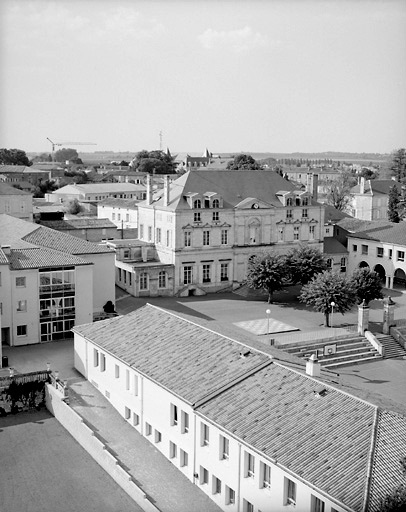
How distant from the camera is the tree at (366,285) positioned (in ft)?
128

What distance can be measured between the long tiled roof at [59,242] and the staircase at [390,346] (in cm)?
1510

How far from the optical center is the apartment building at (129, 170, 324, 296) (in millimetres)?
44344

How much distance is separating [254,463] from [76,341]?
13371 mm

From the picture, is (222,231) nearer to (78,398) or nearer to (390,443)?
(78,398)

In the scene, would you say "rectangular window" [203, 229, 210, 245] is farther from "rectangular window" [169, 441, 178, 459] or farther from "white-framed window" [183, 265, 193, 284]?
"rectangular window" [169, 441, 178, 459]

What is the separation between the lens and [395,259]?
156 feet

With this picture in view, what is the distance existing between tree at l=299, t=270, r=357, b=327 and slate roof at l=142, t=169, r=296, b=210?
11441 millimetres

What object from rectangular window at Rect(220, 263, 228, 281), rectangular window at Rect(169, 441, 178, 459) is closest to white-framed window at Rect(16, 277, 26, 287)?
rectangular window at Rect(169, 441, 178, 459)

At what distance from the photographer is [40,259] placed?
111 feet

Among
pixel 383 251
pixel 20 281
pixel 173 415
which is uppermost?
pixel 20 281

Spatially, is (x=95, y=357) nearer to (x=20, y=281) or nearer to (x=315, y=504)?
(x=20, y=281)

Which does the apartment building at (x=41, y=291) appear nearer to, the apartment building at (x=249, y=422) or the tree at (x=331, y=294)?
the apartment building at (x=249, y=422)

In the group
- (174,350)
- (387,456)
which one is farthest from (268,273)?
(387,456)

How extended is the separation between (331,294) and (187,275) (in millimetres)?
11725
